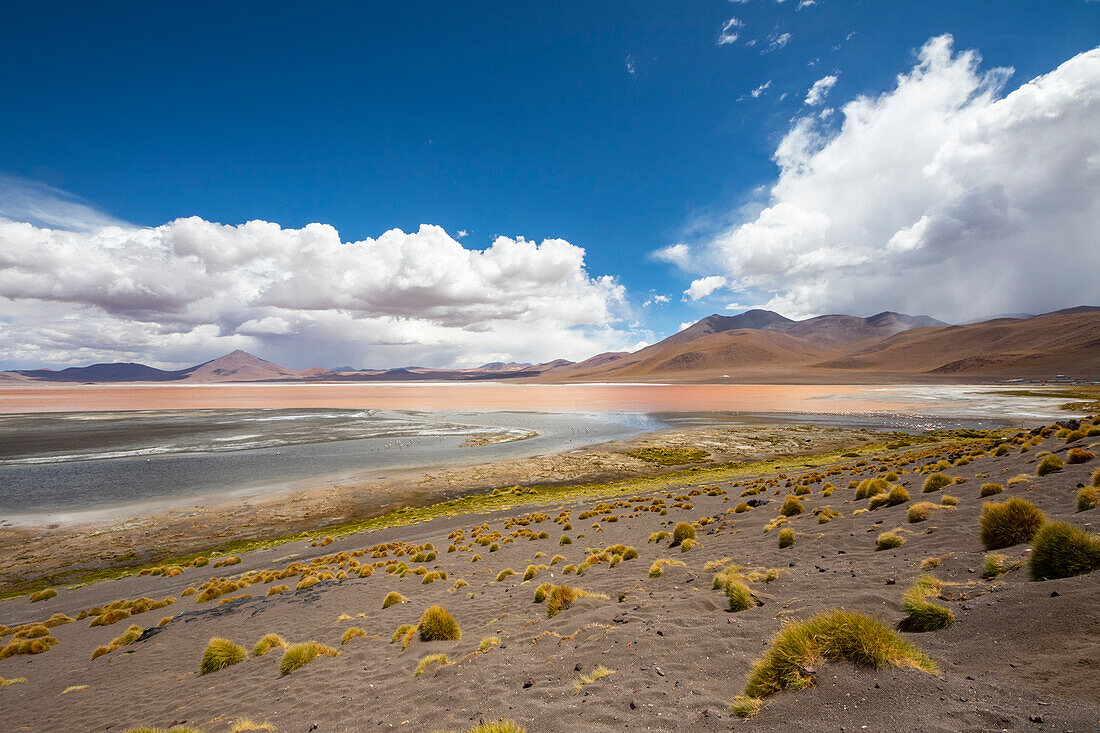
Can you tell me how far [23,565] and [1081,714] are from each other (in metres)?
31.9

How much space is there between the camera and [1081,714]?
3527 mm

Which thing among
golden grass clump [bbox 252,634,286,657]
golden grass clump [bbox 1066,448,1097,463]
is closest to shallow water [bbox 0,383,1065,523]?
golden grass clump [bbox 252,634,286,657]

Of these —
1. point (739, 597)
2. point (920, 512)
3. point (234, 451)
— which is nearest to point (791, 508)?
point (920, 512)

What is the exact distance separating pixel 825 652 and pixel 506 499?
2343cm

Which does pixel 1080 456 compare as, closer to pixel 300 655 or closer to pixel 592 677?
pixel 592 677

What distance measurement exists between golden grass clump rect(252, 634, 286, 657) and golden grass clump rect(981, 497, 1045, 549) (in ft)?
47.2

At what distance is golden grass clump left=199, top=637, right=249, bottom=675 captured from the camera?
953 centimetres

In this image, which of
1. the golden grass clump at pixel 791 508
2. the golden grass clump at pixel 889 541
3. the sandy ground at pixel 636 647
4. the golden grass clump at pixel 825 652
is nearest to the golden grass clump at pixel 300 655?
the sandy ground at pixel 636 647

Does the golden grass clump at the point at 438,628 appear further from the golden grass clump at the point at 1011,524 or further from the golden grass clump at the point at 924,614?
the golden grass clump at the point at 1011,524

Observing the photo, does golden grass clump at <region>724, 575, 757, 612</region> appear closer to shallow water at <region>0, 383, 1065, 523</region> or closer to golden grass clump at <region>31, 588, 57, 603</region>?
golden grass clump at <region>31, 588, 57, 603</region>

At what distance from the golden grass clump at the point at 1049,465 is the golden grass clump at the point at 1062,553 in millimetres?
8748

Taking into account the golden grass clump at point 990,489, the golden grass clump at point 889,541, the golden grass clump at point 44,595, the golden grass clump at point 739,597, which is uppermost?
the golden grass clump at point 990,489

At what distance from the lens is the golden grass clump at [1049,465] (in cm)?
1210

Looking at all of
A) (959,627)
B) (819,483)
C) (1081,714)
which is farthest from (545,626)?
(819,483)
